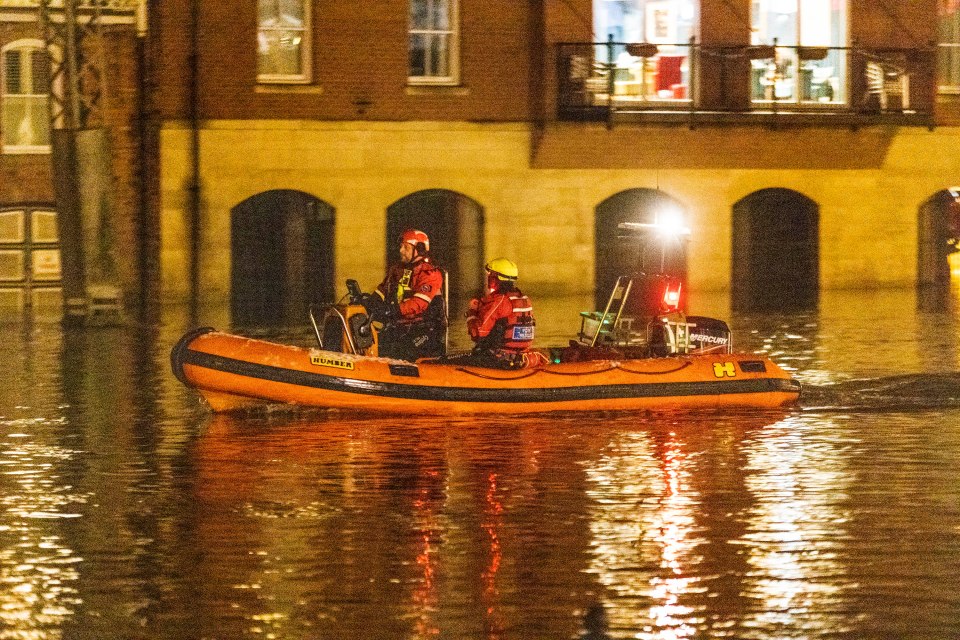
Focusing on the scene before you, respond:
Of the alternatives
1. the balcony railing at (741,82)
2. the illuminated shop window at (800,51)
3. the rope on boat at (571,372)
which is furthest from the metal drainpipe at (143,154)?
the rope on boat at (571,372)

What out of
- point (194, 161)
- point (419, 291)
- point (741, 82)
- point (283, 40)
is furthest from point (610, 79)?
point (419, 291)

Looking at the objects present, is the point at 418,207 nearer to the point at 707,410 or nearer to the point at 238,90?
the point at 238,90

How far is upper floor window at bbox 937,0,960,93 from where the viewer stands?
31562 mm

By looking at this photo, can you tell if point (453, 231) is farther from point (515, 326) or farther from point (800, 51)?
point (515, 326)

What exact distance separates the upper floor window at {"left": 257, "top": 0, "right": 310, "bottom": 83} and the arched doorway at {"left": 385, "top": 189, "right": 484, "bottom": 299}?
3.11 meters

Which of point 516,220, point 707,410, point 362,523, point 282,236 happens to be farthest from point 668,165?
point 362,523

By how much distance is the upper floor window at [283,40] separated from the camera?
93.1 feet

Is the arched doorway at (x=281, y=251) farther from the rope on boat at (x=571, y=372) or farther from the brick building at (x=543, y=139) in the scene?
the rope on boat at (x=571, y=372)

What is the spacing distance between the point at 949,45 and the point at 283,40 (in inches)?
478

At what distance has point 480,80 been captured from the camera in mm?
29062

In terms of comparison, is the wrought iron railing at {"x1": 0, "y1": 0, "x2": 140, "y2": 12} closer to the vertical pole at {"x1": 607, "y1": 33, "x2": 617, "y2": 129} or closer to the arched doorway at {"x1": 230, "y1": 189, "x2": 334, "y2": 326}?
the arched doorway at {"x1": 230, "y1": 189, "x2": 334, "y2": 326}

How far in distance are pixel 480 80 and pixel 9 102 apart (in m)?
7.77

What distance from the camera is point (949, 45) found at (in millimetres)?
31734

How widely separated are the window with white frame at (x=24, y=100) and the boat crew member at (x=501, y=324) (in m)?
15.4
